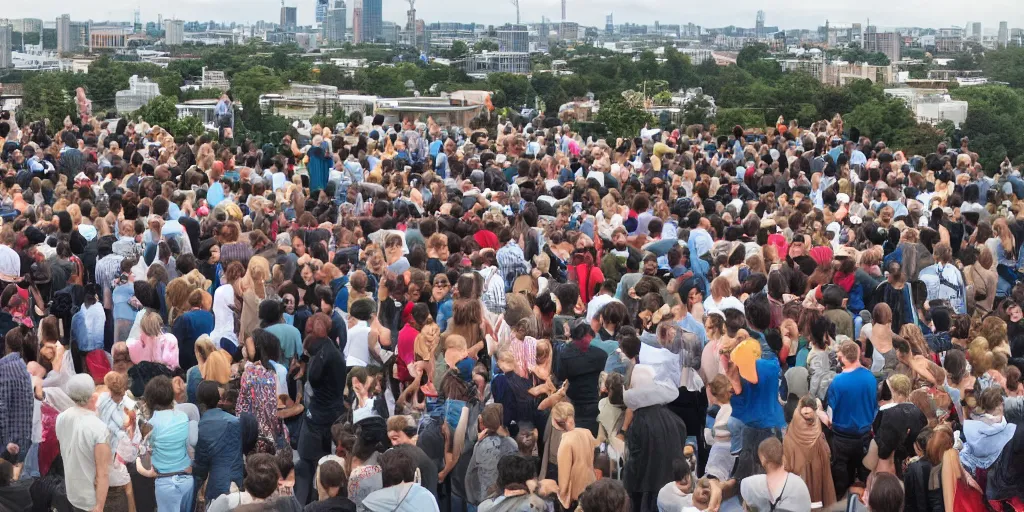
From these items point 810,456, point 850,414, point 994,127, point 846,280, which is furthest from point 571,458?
point 994,127

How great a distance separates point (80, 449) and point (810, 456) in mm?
4521

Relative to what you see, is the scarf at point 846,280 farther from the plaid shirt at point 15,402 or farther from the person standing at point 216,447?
the plaid shirt at point 15,402

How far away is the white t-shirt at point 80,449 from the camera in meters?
8.30

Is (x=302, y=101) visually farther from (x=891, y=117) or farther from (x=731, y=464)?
(x=731, y=464)

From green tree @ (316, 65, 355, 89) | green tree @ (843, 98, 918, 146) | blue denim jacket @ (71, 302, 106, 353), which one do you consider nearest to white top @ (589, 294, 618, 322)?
blue denim jacket @ (71, 302, 106, 353)

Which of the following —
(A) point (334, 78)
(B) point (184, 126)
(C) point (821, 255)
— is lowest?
(C) point (821, 255)

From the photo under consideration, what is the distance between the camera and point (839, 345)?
29.4ft

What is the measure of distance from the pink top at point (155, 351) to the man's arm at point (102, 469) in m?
1.51

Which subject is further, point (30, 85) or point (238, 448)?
point (30, 85)

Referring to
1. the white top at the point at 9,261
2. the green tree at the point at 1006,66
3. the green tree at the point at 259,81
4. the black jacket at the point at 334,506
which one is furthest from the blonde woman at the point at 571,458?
the green tree at the point at 1006,66

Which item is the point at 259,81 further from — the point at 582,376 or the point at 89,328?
the point at 582,376

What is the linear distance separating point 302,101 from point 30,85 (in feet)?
65.8

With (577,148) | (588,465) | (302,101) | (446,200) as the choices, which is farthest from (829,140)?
(302,101)

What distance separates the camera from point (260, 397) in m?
9.09
